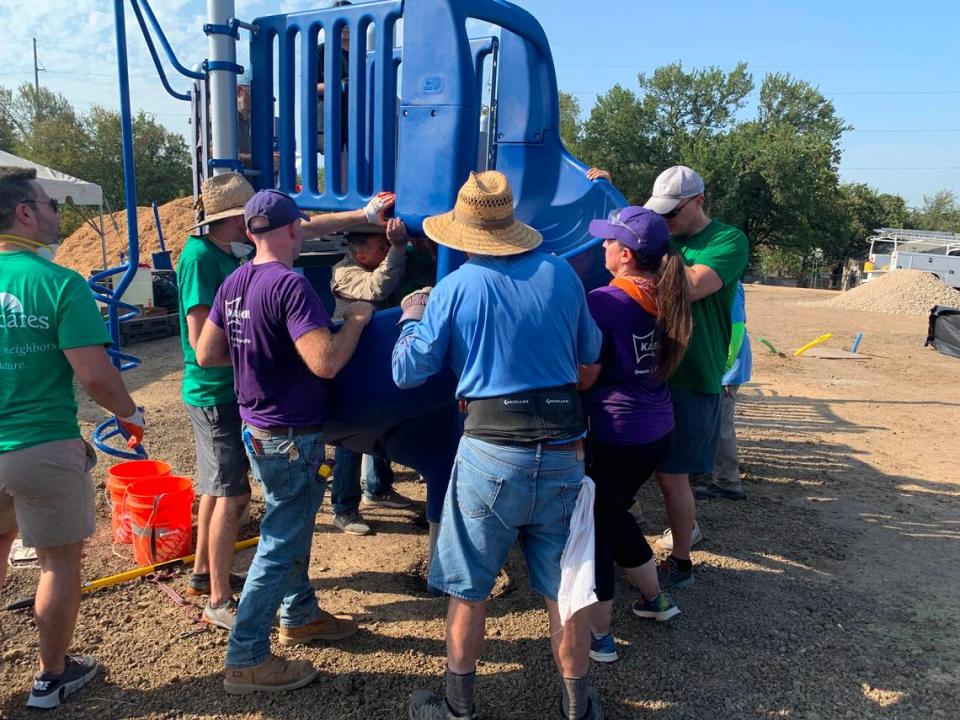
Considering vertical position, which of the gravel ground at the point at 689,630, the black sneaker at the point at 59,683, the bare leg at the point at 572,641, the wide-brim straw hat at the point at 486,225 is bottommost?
the gravel ground at the point at 689,630

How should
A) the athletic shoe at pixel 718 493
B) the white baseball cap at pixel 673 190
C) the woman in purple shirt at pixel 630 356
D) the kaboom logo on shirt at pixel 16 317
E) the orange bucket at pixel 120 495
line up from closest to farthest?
the kaboom logo on shirt at pixel 16 317 < the woman in purple shirt at pixel 630 356 < the white baseball cap at pixel 673 190 < the orange bucket at pixel 120 495 < the athletic shoe at pixel 718 493

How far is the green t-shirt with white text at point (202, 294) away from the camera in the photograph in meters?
2.75

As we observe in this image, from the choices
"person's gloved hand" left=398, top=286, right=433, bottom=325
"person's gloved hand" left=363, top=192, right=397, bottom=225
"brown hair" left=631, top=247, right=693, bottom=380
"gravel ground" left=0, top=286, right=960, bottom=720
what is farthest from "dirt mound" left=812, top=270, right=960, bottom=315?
"person's gloved hand" left=398, top=286, right=433, bottom=325

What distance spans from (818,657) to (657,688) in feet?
2.60

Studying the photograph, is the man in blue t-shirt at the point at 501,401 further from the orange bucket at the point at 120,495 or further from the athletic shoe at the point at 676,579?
the orange bucket at the point at 120,495

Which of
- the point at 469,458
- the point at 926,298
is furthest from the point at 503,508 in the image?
the point at 926,298

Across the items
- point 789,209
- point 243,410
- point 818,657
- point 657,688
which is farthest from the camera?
point 789,209

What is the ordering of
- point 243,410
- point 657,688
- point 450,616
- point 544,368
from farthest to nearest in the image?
point 657,688 → point 243,410 → point 450,616 → point 544,368

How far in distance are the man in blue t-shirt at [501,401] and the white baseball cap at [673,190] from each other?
108 cm

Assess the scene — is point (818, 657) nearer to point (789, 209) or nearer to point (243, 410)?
point (243, 410)

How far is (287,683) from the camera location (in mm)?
2557

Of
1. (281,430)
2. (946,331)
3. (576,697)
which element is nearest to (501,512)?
(576,697)

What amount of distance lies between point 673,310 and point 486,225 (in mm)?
819

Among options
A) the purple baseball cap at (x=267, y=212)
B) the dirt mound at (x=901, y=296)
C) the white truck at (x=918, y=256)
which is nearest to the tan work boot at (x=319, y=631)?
the purple baseball cap at (x=267, y=212)
